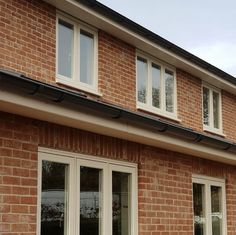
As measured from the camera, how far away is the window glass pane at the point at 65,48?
30.8 feet

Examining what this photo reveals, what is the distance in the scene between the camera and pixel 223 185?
13.2 m

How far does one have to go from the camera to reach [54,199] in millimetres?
8266

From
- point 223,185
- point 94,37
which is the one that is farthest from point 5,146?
point 223,185

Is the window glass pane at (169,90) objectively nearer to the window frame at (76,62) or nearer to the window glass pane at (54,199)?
the window frame at (76,62)

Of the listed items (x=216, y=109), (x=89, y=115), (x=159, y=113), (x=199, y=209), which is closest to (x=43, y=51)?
(x=89, y=115)

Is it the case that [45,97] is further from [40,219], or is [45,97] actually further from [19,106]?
[40,219]

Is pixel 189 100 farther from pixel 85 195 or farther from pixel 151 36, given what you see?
pixel 85 195

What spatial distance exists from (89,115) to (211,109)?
6.61 metres

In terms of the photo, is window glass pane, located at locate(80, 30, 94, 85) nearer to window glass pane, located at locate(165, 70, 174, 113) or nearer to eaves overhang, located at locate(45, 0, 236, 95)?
eaves overhang, located at locate(45, 0, 236, 95)

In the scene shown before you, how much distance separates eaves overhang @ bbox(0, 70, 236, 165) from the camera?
658 cm

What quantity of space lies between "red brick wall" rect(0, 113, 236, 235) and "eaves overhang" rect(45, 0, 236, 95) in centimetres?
207

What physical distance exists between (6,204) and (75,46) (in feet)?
10.9

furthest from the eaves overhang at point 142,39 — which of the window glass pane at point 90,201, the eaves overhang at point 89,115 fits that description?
the window glass pane at point 90,201

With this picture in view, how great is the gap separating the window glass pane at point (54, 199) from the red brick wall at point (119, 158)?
0.29 metres
